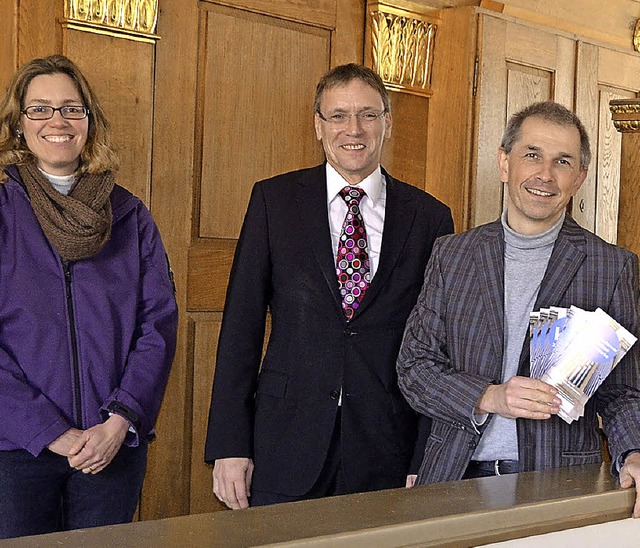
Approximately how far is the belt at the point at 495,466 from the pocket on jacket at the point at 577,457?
108mm

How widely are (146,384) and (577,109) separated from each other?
3.21 meters

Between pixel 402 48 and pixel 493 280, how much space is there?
2.31 metres

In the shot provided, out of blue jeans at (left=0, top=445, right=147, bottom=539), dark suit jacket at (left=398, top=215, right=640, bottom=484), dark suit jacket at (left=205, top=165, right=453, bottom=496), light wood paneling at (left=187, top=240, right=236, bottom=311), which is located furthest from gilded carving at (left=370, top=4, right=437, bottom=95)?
blue jeans at (left=0, top=445, right=147, bottom=539)

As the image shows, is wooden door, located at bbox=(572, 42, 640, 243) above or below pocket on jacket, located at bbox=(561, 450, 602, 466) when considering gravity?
above

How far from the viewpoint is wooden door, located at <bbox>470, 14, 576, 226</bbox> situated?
464 centimetres

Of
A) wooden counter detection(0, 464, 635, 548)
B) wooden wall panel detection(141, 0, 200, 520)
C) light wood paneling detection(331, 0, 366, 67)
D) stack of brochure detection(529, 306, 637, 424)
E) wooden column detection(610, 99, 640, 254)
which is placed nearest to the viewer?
wooden counter detection(0, 464, 635, 548)

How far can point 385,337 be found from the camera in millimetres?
2699

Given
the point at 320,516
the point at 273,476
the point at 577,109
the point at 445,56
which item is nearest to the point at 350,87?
the point at 273,476

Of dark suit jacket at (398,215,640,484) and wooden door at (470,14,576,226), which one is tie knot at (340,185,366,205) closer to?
dark suit jacket at (398,215,640,484)

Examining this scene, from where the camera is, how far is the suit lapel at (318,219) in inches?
106

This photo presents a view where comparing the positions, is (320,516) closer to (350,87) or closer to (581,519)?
(581,519)

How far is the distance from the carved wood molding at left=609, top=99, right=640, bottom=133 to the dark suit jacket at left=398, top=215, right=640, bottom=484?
3.13 feet

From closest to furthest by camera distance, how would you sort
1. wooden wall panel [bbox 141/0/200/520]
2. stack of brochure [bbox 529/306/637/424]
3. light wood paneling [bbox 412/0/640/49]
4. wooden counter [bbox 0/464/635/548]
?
wooden counter [bbox 0/464/635/548] → stack of brochure [bbox 529/306/637/424] → wooden wall panel [bbox 141/0/200/520] → light wood paneling [bbox 412/0/640/49]

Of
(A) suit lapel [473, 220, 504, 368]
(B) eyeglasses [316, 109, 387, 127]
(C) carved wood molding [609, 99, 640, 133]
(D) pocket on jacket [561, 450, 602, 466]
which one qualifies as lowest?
(D) pocket on jacket [561, 450, 602, 466]
